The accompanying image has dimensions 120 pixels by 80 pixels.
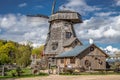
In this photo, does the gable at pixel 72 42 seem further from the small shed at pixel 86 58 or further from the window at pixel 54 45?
the small shed at pixel 86 58

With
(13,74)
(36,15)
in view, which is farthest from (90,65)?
(36,15)

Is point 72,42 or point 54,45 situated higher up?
point 72,42

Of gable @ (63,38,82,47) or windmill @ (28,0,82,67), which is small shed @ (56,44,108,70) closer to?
gable @ (63,38,82,47)

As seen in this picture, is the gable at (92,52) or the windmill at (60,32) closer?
the gable at (92,52)

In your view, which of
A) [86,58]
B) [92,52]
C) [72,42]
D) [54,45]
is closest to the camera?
[86,58]

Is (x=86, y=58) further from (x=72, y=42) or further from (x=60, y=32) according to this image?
(x=60, y=32)

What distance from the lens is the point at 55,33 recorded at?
199ft

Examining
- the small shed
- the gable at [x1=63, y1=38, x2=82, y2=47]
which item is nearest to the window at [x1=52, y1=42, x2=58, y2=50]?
the gable at [x1=63, y1=38, x2=82, y2=47]

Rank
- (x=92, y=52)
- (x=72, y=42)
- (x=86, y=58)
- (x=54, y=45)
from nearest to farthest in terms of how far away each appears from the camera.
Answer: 1. (x=86, y=58)
2. (x=92, y=52)
3. (x=72, y=42)
4. (x=54, y=45)

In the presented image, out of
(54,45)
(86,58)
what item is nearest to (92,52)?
(86,58)

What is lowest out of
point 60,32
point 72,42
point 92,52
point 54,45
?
point 92,52

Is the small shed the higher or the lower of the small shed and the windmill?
the lower

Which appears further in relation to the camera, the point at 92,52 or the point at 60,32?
the point at 60,32

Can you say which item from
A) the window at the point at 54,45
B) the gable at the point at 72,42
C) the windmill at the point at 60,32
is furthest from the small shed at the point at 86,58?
the window at the point at 54,45
